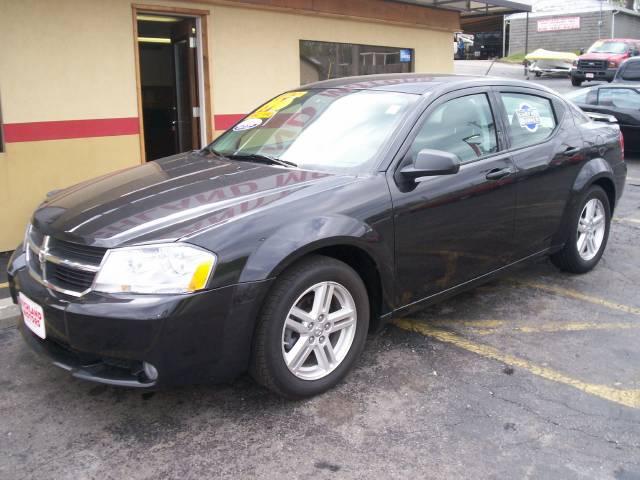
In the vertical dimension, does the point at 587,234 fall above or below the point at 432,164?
below

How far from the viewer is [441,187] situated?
380 cm

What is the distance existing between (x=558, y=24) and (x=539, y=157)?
40.5 meters

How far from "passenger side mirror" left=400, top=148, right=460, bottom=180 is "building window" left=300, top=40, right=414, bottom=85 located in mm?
5461

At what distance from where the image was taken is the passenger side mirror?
3480 mm

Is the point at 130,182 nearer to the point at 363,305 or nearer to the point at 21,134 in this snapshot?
the point at 363,305

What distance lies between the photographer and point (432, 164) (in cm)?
350

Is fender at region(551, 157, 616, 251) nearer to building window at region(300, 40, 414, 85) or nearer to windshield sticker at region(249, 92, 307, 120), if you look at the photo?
windshield sticker at region(249, 92, 307, 120)

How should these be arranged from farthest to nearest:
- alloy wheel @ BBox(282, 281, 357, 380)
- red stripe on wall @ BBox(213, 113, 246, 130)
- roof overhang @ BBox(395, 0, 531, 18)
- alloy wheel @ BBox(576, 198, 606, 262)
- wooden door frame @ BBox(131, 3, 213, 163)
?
1. roof overhang @ BBox(395, 0, 531, 18)
2. red stripe on wall @ BBox(213, 113, 246, 130)
3. wooden door frame @ BBox(131, 3, 213, 163)
4. alloy wheel @ BBox(576, 198, 606, 262)
5. alloy wheel @ BBox(282, 281, 357, 380)

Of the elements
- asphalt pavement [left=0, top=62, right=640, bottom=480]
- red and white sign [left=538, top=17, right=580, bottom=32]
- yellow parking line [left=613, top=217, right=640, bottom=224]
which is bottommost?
asphalt pavement [left=0, top=62, right=640, bottom=480]

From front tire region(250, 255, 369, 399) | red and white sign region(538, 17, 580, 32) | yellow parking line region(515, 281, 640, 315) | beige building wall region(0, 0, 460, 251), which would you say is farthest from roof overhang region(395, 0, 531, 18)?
red and white sign region(538, 17, 580, 32)

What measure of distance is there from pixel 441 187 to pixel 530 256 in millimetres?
1253

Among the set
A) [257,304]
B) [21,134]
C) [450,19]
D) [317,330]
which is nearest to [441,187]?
[317,330]

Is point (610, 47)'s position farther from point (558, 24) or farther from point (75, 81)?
point (75, 81)

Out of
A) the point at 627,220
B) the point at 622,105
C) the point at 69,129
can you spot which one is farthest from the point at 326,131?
the point at 622,105
